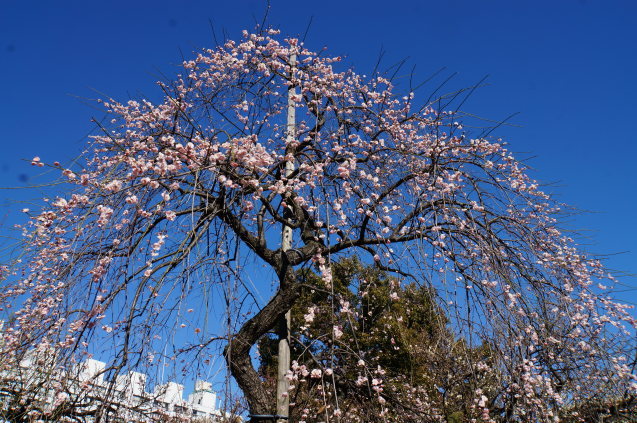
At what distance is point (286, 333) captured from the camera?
381 cm

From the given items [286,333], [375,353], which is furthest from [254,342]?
[375,353]

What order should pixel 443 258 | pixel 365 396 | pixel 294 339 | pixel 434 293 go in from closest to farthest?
pixel 443 258 → pixel 434 293 → pixel 294 339 → pixel 365 396

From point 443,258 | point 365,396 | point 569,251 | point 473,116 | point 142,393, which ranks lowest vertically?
point 142,393

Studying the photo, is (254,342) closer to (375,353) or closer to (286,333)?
(286,333)

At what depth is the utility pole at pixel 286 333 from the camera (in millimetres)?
3508

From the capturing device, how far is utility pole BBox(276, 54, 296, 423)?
3.51 metres

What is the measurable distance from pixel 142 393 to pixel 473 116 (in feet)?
9.10

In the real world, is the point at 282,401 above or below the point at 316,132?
below

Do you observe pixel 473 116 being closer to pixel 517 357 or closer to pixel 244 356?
pixel 517 357

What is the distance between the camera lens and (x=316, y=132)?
407cm

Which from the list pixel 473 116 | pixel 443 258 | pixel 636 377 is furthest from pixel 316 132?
pixel 636 377

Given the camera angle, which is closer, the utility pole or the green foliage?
Answer: the green foliage

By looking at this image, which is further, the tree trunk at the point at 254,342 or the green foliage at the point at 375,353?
the tree trunk at the point at 254,342

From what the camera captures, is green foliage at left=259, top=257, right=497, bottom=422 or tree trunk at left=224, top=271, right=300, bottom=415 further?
tree trunk at left=224, top=271, right=300, bottom=415
